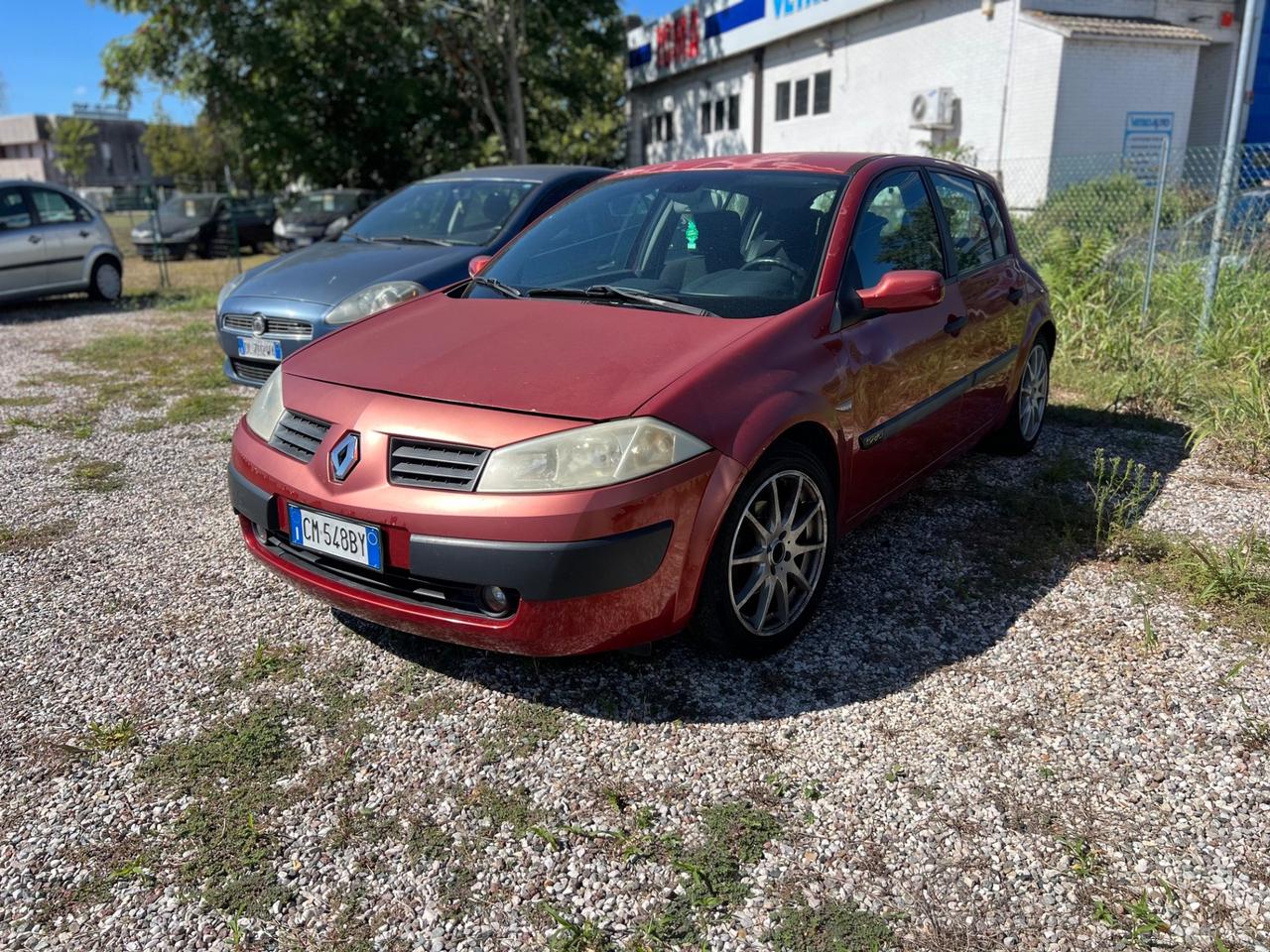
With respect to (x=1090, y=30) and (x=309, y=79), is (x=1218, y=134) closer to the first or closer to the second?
(x=1090, y=30)

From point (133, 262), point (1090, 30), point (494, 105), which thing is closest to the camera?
point (1090, 30)

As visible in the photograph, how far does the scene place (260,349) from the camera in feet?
20.2

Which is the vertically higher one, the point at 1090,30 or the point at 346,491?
the point at 1090,30

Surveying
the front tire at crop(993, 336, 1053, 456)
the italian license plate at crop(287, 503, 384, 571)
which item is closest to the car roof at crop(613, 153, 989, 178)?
the front tire at crop(993, 336, 1053, 456)

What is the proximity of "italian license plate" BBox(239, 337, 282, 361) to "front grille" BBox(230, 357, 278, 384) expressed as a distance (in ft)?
0.18

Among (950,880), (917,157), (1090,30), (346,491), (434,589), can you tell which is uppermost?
(1090,30)

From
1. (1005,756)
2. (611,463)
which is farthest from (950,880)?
(611,463)

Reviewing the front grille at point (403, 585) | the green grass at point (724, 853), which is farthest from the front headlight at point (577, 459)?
the green grass at point (724, 853)

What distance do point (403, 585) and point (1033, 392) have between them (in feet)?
13.1

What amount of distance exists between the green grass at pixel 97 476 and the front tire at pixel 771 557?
371 centimetres

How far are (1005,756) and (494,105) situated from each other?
26191mm

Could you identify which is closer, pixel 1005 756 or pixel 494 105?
pixel 1005 756

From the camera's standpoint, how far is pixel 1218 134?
1608 centimetres

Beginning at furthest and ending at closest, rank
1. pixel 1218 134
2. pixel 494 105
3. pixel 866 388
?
pixel 494 105, pixel 1218 134, pixel 866 388
